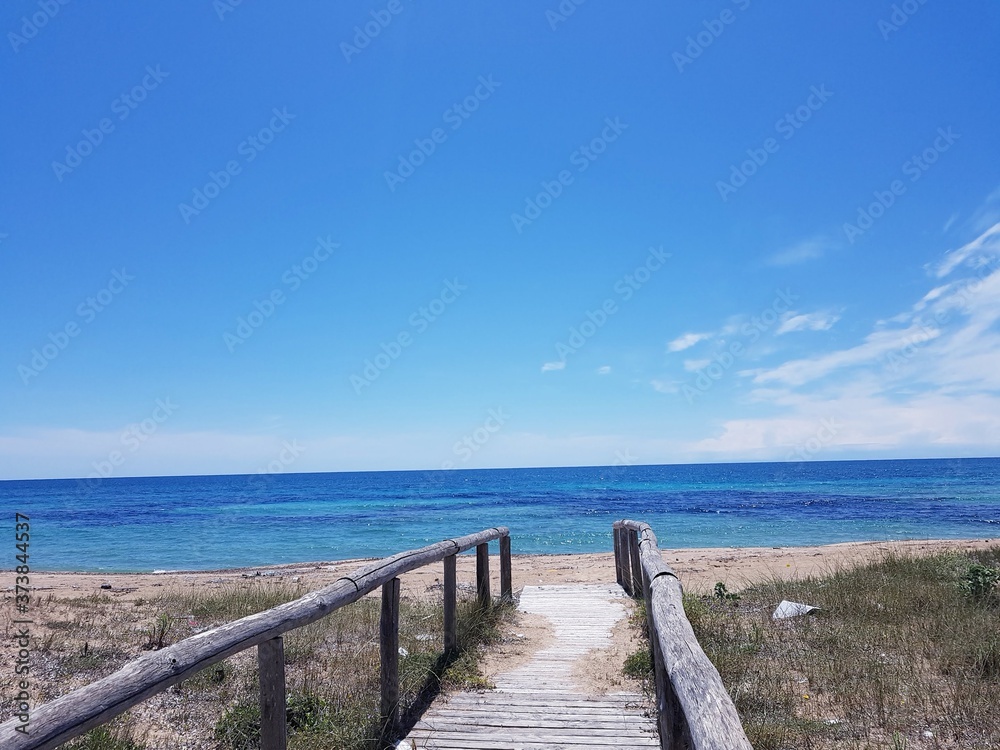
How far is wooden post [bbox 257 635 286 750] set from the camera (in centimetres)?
341

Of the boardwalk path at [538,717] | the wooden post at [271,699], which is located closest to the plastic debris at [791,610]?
the boardwalk path at [538,717]

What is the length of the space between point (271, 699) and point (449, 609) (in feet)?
10.5

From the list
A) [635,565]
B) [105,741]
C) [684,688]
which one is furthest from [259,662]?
[635,565]

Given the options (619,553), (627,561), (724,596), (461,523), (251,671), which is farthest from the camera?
(461,523)

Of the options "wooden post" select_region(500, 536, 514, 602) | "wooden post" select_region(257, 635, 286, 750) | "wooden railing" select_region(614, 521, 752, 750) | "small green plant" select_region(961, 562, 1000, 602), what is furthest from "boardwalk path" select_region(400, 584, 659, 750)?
"small green plant" select_region(961, 562, 1000, 602)

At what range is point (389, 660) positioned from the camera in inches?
189

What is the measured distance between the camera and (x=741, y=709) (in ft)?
15.7

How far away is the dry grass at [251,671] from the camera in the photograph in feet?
15.0

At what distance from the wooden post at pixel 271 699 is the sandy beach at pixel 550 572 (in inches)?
392

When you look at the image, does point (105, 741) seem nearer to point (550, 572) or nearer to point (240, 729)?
point (240, 729)

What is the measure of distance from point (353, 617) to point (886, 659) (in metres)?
6.26

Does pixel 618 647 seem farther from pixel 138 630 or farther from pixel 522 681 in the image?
pixel 138 630

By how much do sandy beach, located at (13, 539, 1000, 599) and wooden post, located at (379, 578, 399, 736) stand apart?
27.9 ft

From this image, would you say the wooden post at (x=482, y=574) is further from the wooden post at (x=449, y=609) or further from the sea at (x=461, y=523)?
the sea at (x=461, y=523)
